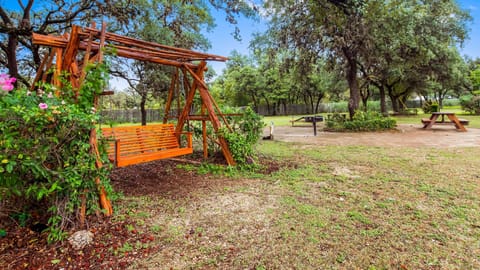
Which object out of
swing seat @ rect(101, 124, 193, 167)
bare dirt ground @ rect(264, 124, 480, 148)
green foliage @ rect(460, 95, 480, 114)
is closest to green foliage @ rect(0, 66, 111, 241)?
swing seat @ rect(101, 124, 193, 167)

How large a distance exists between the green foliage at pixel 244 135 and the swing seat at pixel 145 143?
0.73 meters

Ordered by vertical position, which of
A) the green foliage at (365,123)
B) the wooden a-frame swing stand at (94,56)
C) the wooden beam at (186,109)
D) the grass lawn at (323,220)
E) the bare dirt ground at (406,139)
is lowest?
the grass lawn at (323,220)

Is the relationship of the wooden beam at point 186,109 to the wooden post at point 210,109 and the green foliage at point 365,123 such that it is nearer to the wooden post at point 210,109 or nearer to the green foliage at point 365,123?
the wooden post at point 210,109

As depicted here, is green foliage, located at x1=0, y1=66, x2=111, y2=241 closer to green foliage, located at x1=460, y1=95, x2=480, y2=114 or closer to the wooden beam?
the wooden beam

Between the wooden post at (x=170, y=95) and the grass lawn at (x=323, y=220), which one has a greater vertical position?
the wooden post at (x=170, y=95)

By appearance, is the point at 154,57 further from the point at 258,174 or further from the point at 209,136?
the point at 258,174

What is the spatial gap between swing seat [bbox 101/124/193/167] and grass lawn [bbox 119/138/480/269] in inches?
23.3

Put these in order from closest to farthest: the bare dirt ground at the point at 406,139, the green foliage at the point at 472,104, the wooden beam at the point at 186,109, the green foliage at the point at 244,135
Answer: the green foliage at the point at 244,135 → the wooden beam at the point at 186,109 → the bare dirt ground at the point at 406,139 → the green foliage at the point at 472,104

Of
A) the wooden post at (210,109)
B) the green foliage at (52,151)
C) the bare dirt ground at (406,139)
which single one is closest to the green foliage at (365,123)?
the bare dirt ground at (406,139)

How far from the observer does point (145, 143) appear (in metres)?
4.07

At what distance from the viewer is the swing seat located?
11.3 ft

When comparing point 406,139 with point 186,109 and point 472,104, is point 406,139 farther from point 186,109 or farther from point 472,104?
point 472,104

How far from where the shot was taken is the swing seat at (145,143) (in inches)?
136

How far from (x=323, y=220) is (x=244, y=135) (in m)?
2.41
